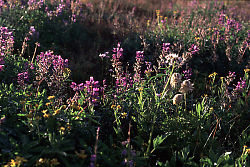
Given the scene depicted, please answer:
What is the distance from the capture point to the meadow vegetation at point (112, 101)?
2141 mm

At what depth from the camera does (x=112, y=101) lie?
294 centimetres

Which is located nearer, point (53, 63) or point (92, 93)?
point (92, 93)

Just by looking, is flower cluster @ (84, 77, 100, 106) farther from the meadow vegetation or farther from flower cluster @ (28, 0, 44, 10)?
flower cluster @ (28, 0, 44, 10)

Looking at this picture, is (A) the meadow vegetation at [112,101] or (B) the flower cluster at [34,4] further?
(B) the flower cluster at [34,4]

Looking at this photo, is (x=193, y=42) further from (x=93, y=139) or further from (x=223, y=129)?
(x=93, y=139)

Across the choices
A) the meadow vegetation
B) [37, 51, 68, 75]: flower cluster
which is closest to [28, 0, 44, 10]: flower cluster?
the meadow vegetation

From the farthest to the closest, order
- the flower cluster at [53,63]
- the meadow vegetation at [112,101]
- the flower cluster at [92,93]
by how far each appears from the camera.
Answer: the flower cluster at [53,63] < the flower cluster at [92,93] < the meadow vegetation at [112,101]

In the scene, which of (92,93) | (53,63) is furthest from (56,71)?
(92,93)

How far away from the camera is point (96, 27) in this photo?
246 inches

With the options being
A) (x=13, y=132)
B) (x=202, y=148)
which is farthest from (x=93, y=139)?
(x=202, y=148)

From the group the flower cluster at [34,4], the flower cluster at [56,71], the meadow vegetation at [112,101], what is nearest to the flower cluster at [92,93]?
the meadow vegetation at [112,101]

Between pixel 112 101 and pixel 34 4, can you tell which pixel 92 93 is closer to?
pixel 112 101

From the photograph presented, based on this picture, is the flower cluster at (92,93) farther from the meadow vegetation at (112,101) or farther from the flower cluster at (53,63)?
the flower cluster at (53,63)

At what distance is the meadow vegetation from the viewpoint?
214 centimetres
